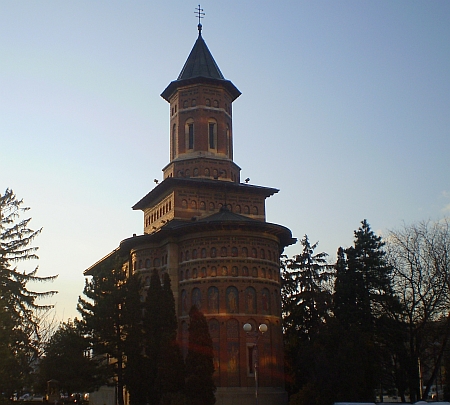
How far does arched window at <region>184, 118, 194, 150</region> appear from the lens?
40153 mm

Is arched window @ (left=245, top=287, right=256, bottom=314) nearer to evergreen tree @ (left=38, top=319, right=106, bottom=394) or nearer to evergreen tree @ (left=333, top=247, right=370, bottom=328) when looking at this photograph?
evergreen tree @ (left=333, top=247, right=370, bottom=328)

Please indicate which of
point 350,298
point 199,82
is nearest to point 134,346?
point 350,298

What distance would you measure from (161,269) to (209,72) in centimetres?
1410

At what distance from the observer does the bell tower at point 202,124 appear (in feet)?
129

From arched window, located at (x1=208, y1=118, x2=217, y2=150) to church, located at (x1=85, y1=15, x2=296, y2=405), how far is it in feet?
0.22

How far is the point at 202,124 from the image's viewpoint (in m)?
40.1

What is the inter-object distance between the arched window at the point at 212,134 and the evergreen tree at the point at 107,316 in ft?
35.8

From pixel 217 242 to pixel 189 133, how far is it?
930 cm

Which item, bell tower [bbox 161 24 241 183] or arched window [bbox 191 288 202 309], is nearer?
arched window [bbox 191 288 202 309]

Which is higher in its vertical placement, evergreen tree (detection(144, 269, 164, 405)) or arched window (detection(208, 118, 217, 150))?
arched window (detection(208, 118, 217, 150))

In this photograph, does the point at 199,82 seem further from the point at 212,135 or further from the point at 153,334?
the point at 153,334

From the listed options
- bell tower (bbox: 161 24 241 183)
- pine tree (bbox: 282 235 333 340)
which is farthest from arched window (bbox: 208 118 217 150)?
pine tree (bbox: 282 235 333 340)

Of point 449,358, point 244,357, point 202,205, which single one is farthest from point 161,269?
point 449,358

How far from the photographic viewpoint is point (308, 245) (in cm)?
4388
